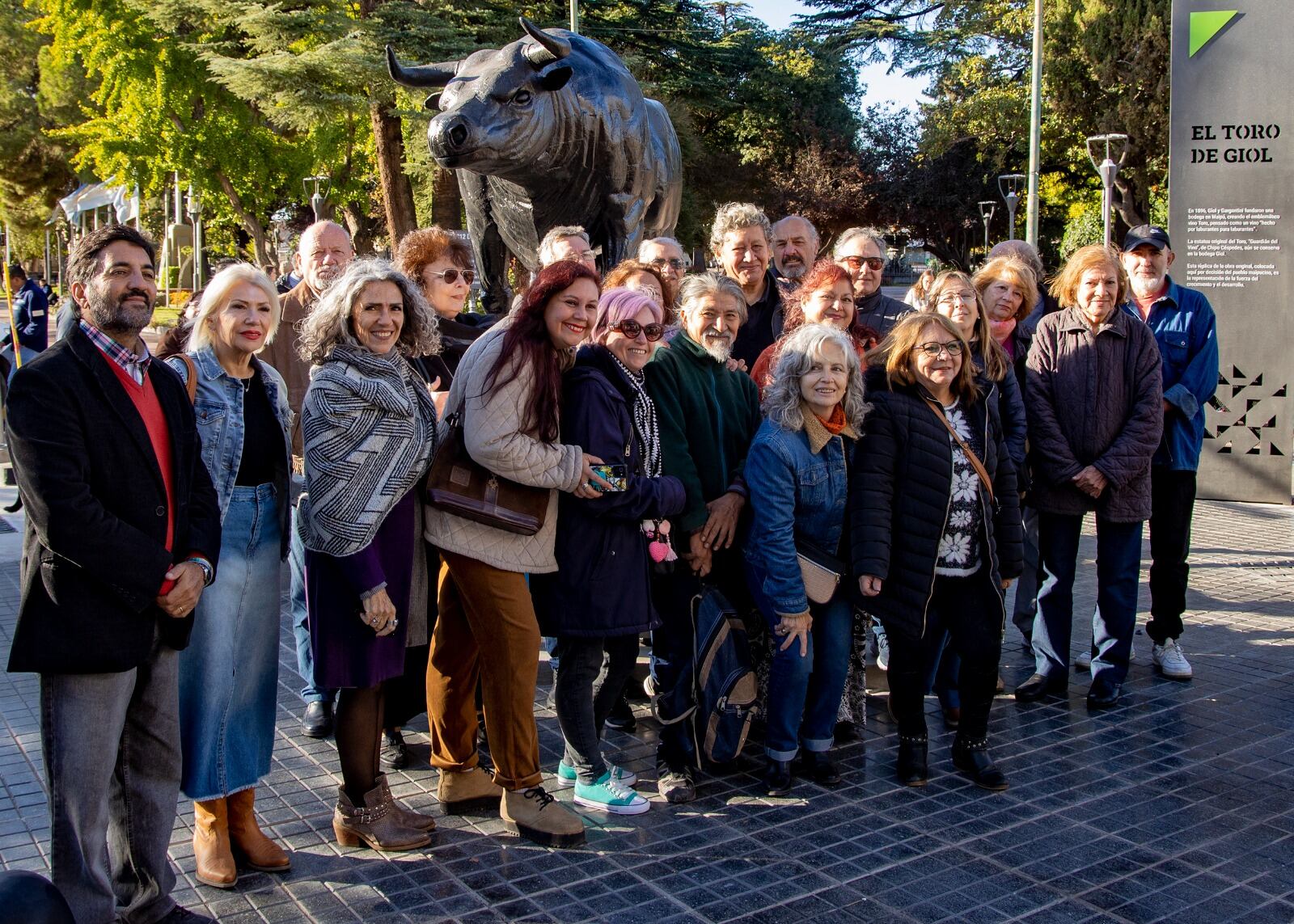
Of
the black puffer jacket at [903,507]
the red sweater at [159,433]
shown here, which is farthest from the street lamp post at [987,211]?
the red sweater at [159,433]

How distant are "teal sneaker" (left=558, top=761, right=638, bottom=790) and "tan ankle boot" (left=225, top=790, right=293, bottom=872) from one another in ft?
3.42

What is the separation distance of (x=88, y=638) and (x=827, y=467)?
259 cm

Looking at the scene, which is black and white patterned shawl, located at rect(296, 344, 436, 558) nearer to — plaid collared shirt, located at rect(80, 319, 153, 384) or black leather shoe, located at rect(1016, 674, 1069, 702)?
plaid collared shirt, located at rect(80, 319, 153, 384)

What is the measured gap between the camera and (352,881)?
11.6 ft

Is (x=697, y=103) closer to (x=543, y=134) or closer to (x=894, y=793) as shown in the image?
(x=543, y=134)

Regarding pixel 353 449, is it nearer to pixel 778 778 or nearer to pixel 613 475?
pixel 613 475

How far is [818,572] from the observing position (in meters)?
4.35

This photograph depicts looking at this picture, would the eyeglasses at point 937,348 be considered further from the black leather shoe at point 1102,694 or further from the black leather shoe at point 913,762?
the black leather shoe at point 1102,694

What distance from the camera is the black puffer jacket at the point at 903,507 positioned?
170 inches

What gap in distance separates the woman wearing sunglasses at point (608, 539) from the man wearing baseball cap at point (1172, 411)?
2.80m

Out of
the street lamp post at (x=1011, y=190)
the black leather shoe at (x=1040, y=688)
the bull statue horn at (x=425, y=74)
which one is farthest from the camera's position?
the street lamp post at (x=1011, y=190)

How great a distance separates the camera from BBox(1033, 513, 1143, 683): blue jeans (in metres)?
5.23

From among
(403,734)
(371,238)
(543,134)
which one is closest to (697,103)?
(371,238)

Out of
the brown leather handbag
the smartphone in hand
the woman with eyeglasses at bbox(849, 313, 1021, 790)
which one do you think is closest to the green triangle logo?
the woman with eyeglasses at bbox(849, 313, 1021, 790)
